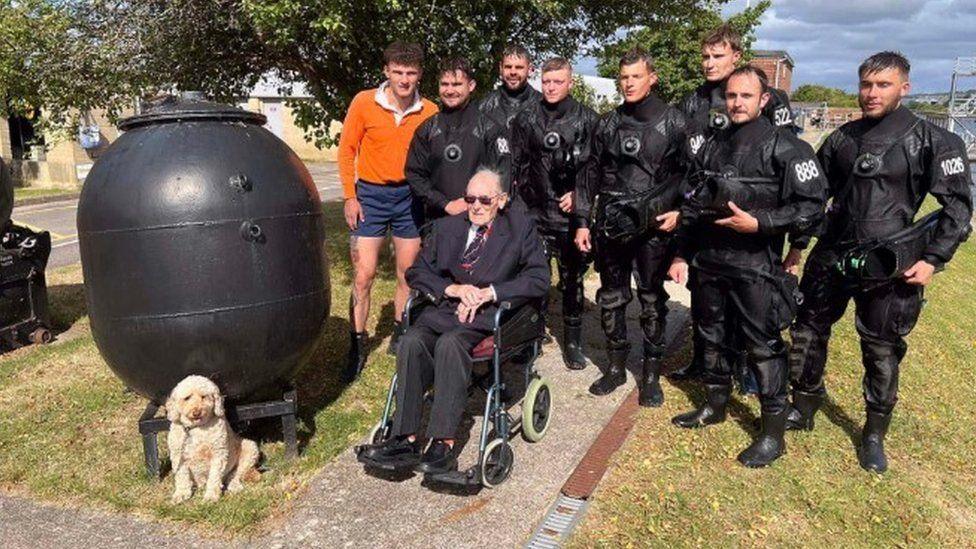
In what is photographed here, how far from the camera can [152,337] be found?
344 cm

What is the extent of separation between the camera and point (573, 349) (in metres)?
5.52

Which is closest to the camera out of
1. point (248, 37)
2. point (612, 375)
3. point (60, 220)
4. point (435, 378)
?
point (435, 378)

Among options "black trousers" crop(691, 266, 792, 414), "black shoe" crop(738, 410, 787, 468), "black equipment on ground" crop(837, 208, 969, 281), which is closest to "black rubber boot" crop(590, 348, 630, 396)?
"black trousers" crop(691, 266, 792, 414)

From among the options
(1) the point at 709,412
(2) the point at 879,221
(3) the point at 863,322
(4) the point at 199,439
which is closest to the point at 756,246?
(2) the point at 879,221

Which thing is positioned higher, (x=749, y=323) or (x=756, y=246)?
(x=756, y=246)

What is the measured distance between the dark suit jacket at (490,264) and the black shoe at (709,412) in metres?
1.29

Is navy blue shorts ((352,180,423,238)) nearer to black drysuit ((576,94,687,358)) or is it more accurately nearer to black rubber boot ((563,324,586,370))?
black drysuit ((576,94,687,358))

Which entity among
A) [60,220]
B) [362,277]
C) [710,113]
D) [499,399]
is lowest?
[60,220]

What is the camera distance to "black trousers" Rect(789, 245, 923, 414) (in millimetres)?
3750

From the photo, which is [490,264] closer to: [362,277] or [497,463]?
[497,463]

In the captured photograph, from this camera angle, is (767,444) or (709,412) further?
(709,412)

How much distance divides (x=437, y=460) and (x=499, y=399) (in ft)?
1.52

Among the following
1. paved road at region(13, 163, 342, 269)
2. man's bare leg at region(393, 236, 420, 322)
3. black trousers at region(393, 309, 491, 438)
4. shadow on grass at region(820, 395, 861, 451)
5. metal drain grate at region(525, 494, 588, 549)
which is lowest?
shadow on grass at region(820, 395, 861, 451)

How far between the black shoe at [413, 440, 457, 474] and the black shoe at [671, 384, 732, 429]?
159 centimetres
